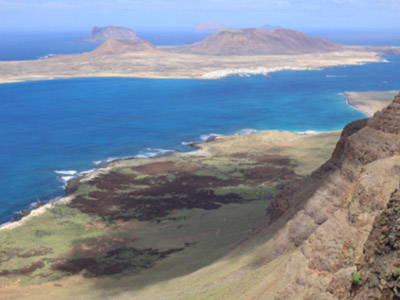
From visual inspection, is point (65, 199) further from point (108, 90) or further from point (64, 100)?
point (108, 90)

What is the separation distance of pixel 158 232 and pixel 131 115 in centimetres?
7523

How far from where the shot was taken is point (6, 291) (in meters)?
40.5

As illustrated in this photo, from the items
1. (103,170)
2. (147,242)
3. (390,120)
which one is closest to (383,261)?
(390,120)

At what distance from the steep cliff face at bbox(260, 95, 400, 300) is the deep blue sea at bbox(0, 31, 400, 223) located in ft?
126

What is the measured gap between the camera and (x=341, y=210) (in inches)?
1131

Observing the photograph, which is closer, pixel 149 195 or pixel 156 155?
pixel 149 195

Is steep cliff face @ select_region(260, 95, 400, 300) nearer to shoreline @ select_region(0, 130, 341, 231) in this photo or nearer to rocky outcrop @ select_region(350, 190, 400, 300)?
rocky outcrop @ select_region(350, 190, 400, 300)

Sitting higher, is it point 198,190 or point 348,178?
point 348,178

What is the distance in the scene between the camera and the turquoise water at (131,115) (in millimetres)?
82562

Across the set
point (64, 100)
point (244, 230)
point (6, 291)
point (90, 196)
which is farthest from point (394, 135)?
point (64, 100)

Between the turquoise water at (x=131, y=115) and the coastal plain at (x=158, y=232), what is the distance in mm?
8469

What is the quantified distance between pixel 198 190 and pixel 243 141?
29891 mm

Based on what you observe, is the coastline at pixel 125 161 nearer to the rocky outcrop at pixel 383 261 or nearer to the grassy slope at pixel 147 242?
the grassy slope at pixel 147 242

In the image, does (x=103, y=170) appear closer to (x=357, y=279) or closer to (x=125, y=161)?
(x=125, y=161)
